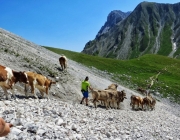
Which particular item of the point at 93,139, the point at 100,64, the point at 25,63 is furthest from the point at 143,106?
the point at 100,64

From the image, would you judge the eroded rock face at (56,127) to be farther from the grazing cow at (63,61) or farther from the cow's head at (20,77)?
the grazing cow at (63,61)

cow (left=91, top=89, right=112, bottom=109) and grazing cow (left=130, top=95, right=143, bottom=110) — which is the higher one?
cow (left=91, top=89, right=112, bottom=109)

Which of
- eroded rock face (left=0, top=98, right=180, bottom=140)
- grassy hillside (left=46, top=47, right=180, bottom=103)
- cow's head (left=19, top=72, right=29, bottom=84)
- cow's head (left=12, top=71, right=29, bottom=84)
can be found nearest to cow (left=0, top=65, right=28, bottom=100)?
cow's head (left=12, top=71, right=29, bottom=84)

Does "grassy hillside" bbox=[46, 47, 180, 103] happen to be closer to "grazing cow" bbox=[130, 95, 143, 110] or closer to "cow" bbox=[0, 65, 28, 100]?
"grazing cow" bbox=[130, 95, 143, 110]

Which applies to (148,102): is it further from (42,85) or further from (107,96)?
(42,85)

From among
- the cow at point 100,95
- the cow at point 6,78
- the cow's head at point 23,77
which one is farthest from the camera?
the cow at point 100,95

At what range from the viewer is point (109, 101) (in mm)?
27234

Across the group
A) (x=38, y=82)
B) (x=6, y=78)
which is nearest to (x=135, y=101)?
(x=38, y=82)

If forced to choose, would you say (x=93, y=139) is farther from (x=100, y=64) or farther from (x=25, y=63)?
(x=100, y=64)

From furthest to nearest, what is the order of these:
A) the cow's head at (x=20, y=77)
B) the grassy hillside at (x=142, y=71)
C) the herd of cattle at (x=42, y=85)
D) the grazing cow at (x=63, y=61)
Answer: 1. the grassy hillside at (x=142, y=71)
2. the grazing cow at (x=63, y=61)
3. the cow's head at (x=20, y=77)
4. the herd of cattle at (x=42, y=85)

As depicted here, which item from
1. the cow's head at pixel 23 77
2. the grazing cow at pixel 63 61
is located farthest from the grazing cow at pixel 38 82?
the grazing cow at pixel 63 61

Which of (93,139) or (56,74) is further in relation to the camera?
(56,74)

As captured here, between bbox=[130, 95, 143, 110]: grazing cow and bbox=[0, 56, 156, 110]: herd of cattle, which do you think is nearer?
bbox=[0, 56, 156, 110]: herd of cattle

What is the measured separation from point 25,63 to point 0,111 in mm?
15218
